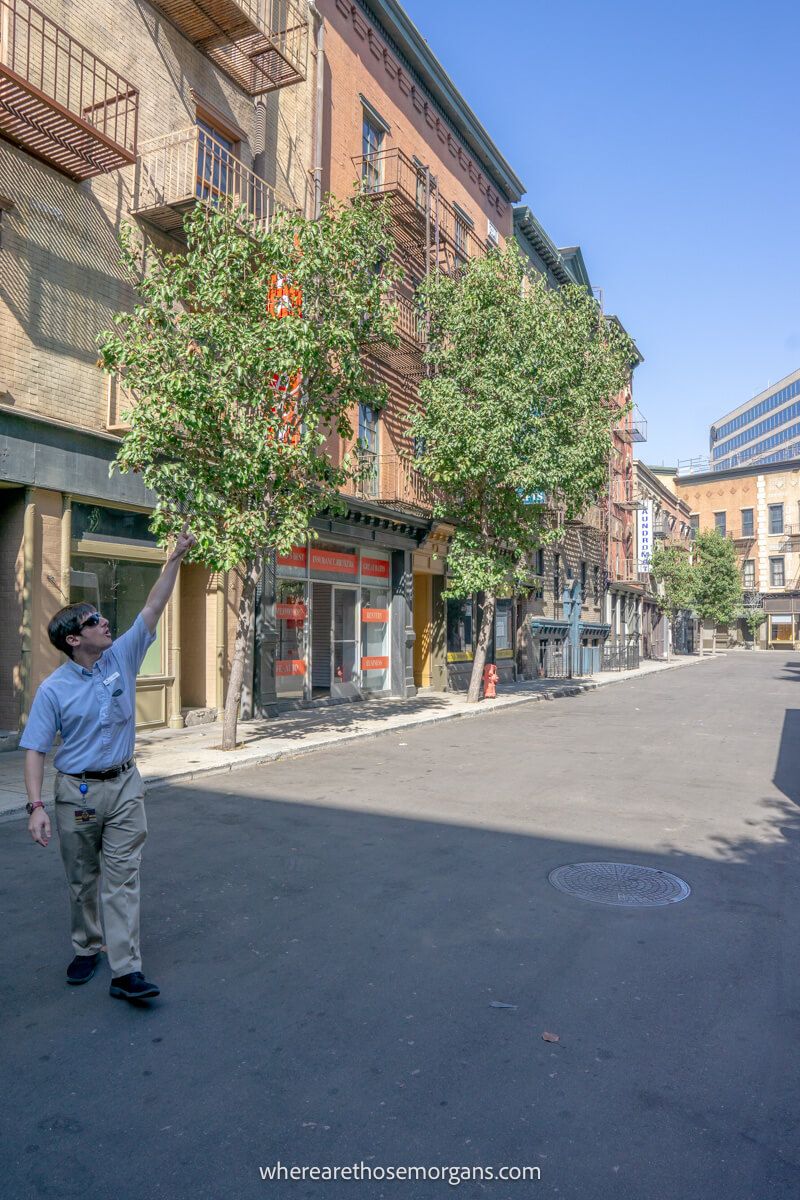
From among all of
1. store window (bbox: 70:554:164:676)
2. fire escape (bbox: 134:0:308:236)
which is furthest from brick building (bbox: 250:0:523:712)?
store window (bbox: 70:554:164:676)

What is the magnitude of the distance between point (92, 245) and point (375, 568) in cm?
991

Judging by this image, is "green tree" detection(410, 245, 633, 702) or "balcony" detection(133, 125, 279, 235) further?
"green tree" detection(410, 245, 633, 702)

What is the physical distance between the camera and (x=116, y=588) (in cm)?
1293

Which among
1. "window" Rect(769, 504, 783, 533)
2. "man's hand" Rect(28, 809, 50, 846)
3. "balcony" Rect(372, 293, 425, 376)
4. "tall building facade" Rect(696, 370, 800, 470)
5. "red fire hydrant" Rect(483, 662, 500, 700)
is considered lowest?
"red fire hydrant" Rect(483, 662, 500, 700)

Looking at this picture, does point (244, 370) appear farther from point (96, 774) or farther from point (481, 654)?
point (481, 654)

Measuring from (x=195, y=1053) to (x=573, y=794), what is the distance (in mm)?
6235

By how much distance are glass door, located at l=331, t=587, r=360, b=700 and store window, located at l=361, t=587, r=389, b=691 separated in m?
0.37

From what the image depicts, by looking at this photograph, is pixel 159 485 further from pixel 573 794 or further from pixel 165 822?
pixel 573 794

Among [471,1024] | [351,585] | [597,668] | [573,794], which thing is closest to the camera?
[471,1024]

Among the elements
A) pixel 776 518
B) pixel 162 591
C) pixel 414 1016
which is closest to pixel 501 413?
pixel 162 591

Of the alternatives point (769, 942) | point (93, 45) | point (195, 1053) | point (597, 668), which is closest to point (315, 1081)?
point (195, 1053)

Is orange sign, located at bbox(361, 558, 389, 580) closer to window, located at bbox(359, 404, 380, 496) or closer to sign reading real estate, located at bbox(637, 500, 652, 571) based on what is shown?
window, located at bbox(359, 404, 380, 496)

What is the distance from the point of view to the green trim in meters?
20.1

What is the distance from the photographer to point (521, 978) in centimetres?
436
